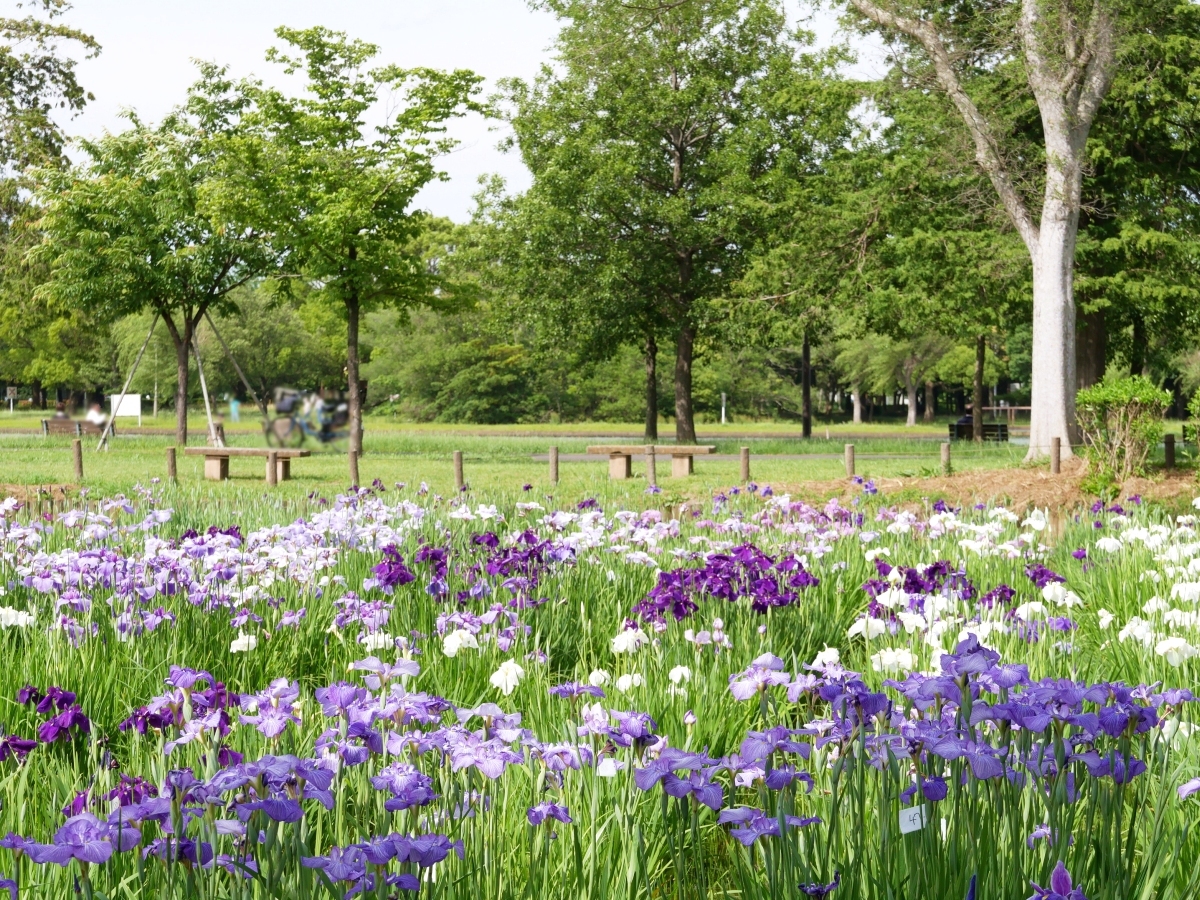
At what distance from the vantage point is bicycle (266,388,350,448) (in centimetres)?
3019

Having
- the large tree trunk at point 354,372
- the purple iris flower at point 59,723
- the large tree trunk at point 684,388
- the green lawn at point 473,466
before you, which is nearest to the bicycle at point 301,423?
the green lawn at point 473,466

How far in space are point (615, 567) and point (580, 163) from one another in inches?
988

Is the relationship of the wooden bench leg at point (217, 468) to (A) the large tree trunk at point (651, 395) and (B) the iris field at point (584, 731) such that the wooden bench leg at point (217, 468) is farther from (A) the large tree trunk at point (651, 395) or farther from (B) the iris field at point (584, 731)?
(A) the large tree trunk at point (651, 395)

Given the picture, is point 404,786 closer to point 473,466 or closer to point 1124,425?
point 1124,425

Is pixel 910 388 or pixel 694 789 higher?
pixel 910 388

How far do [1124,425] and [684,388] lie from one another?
18.3 meters

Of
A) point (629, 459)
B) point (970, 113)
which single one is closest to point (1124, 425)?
point (970, 113)

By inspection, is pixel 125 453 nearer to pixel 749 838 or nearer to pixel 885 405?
pixel 749 838

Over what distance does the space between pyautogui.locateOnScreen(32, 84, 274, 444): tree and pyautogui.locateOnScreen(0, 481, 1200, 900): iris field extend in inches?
938

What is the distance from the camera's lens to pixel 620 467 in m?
19.7

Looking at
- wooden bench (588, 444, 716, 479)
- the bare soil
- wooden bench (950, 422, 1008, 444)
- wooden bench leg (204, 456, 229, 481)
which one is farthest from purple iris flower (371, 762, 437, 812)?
wooden bench (950, 422, 1008, 444)

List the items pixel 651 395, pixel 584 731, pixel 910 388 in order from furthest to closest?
pixel 910 388
pixel 651 395
pixel 584 731

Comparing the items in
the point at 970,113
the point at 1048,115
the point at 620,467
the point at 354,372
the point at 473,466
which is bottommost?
the point at 473,466

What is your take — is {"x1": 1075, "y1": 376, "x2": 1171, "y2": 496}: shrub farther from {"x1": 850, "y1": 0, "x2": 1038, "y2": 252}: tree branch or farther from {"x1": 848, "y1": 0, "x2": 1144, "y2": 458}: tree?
{"x1": 850, "y1": 0, "x2": 1038, "y2": 252}: tree branch
